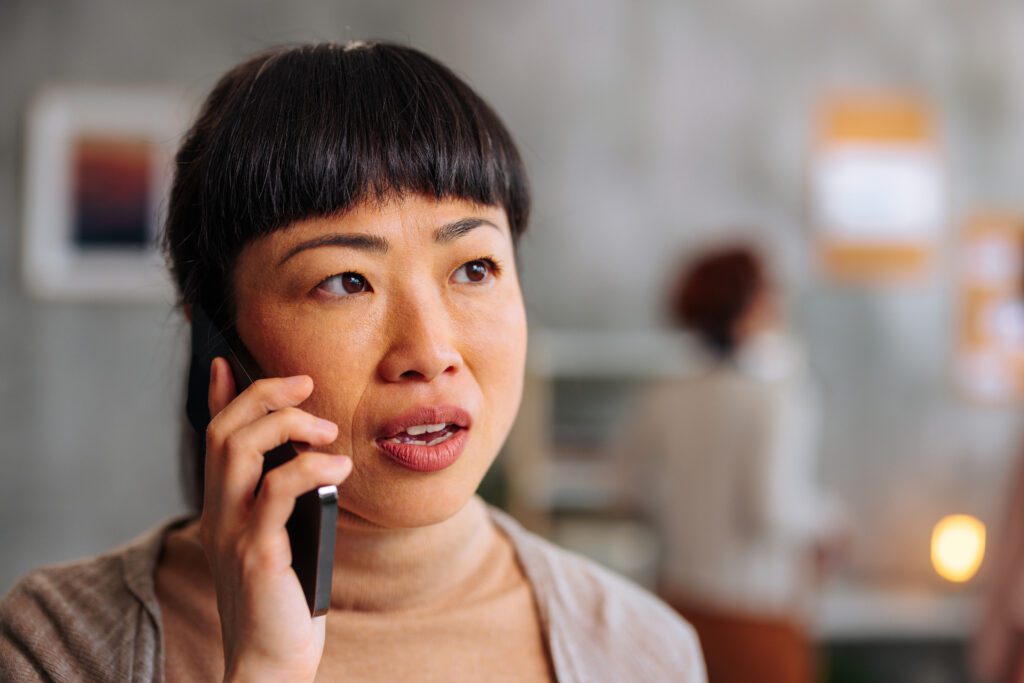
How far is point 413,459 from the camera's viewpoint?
2.32 ft

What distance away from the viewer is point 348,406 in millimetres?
706

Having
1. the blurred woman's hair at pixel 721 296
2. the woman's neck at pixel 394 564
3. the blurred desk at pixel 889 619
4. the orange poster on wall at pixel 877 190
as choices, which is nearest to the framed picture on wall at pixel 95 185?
the blurred woman's hair at pixel 721 296

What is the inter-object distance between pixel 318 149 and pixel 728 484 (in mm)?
1822

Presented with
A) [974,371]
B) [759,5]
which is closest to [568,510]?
[974,371]

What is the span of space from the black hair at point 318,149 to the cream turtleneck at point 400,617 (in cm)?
15

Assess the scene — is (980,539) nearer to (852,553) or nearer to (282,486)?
(282,486)

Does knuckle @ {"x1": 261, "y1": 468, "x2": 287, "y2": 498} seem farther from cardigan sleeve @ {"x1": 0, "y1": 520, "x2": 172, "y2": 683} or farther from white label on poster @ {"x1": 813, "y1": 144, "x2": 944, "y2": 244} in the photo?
white label on poster @ {"x1": 813, "y1": 144, "x2": 944, "y2": 244}

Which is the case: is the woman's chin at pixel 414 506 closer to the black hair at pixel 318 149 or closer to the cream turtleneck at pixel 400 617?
the cream turtleneck at pixel 400 617

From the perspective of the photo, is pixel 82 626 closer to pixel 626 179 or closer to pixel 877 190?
pixel 626 179

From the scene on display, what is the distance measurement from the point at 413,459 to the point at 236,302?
7.6 inches

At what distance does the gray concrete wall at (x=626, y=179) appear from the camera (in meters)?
3.46

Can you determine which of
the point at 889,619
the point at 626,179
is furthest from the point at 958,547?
the point at 626,179

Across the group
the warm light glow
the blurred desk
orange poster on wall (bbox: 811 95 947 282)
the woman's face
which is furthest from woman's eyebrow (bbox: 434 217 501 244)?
orange poster on wall (bbox: 811 95 947 282)

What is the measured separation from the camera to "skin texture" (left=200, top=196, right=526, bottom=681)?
2.20 ft
